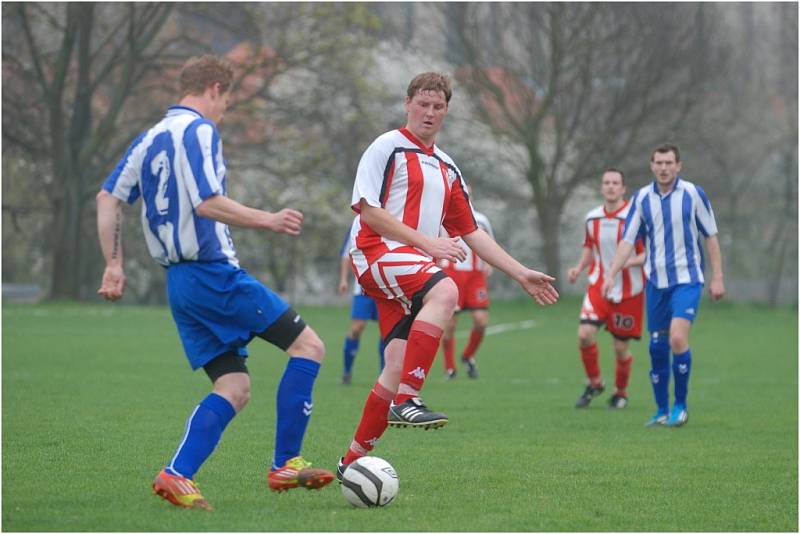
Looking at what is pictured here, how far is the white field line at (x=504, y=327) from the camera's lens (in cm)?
2558

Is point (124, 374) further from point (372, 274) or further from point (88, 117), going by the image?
point (88, 117)

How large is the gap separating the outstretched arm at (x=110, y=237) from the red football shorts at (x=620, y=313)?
281 inches

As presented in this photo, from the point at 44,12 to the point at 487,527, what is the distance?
2950 centimetres

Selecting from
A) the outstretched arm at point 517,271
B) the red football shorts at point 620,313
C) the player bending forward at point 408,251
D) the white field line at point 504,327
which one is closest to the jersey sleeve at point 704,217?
the red football shorts at point 620,313

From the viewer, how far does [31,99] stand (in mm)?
34594

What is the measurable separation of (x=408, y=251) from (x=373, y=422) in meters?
0.89

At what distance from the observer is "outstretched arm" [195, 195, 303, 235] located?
5703 mm

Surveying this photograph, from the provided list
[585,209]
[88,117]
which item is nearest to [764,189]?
[585,209]

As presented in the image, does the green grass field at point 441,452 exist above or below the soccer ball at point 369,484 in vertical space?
below

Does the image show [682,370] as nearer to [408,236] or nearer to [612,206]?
[612,206]

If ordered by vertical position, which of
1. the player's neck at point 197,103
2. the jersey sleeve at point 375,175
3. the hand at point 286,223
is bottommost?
the hand at point 286,223

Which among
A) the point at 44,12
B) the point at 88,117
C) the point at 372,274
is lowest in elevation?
the point at 372,274

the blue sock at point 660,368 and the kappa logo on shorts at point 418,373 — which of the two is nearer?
the kappa logo on shorts at point 418,373

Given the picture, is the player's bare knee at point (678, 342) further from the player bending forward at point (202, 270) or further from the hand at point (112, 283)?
the hand at point (112, 283)
